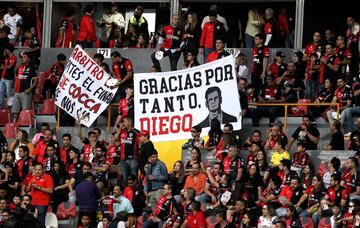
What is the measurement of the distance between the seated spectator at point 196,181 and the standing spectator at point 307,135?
79.3 inches

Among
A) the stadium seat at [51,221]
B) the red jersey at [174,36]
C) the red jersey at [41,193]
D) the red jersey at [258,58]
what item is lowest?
the stadium seat at [51,221]

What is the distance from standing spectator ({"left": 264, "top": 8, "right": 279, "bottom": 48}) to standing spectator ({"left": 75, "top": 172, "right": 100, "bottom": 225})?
656 centimetres

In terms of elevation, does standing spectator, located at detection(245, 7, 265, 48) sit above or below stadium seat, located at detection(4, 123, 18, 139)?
above

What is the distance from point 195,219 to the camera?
29016 mm

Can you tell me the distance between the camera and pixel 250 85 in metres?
33.7

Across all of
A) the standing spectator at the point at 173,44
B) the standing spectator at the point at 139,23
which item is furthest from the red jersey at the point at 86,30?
the standing spectator at the point at 173,44

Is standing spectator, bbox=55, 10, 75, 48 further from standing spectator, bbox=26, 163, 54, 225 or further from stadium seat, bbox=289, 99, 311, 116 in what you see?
standing spectator, bbox=26, 163, 54, 225

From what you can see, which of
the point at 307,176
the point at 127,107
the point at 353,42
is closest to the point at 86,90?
the point at 127,107

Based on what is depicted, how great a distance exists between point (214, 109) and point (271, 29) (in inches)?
164

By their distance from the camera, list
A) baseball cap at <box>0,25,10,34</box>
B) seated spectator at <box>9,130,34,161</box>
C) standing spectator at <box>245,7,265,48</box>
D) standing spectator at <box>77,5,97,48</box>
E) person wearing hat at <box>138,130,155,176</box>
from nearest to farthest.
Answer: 1. person wearing hat at <box>138,130,155,176</box>
2. seated spectator at <box>9,130,34,161</box>
3. standing spectator at <box>245,7,265,48</box>
4. baseball cap at <box>0,25,10,34</box>
5. standing spectator at <box>77,5,97,48</box>

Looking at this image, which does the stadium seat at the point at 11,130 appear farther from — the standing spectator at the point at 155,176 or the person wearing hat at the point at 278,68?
the person wearing hat at the point at 278,68

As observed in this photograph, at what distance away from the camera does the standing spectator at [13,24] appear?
38.1 metres

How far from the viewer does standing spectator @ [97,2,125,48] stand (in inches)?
1497

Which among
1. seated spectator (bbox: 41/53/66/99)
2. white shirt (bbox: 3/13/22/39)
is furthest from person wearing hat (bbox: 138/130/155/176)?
white shirt (bbox: 3/13/22/39)
